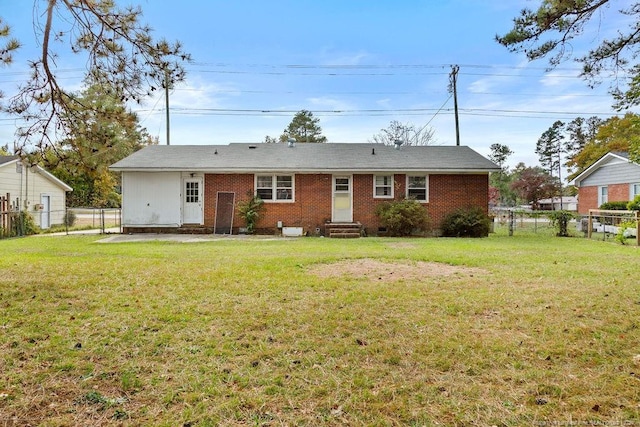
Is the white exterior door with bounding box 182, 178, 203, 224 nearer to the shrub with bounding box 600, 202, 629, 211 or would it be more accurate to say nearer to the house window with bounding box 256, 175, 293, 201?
the house window with bounding box 256, 175, 293, 201

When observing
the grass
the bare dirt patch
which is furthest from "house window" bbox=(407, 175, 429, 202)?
the grass

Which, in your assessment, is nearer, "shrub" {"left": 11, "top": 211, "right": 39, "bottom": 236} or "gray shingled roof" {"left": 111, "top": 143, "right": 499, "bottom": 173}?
"shrub" {"left": 11, "top": 211, "right": 39, "bottom": 236}

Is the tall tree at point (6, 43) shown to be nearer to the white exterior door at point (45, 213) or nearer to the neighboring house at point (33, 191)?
the neighboring house at point (33, 191)

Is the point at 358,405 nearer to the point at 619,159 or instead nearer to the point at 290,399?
the point at 290,399

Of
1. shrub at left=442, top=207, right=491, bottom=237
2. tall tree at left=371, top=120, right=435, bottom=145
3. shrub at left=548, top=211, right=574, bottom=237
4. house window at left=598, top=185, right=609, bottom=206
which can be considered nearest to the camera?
shrub at left=442, top=207, right=491, bottom=237

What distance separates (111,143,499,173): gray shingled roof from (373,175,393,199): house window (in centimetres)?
59

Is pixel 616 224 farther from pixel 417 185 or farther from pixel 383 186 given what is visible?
pixel 383 186

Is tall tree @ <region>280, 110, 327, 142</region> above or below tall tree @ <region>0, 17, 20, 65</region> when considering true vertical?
above

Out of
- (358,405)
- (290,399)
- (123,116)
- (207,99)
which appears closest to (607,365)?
(358,405)

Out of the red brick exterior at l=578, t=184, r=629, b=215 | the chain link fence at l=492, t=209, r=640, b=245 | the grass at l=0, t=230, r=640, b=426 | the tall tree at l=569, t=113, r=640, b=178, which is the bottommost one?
the grass at l=0, t=230, r=640, b=426

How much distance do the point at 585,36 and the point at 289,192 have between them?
11942mm

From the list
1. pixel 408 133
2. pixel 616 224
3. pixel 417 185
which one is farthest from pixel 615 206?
pixel 408 133

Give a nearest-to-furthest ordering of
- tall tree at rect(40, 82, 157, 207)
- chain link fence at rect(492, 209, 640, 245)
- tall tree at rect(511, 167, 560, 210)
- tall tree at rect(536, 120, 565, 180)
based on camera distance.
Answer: tall tree at rect(40, 82, 157, 207)
chain link fence at rect(492, 209, 640, 245)
tall tree at rect(511, 167, 560, 210)
tall tree at rect(536, 120, 565, 180)

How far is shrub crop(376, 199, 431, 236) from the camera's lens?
15.0m
